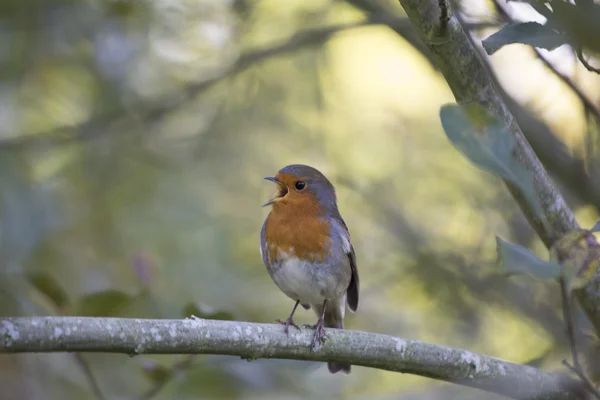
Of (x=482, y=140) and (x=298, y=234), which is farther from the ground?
(x=482, y=140)

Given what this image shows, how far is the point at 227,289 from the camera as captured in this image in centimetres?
501

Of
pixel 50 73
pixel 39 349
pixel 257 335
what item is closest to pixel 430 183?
Answer: pixel 50 73

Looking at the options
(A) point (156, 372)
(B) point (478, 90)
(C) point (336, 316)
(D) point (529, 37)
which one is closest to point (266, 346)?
(A) point (156, 372)

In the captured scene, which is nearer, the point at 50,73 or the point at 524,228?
the point at 524,228

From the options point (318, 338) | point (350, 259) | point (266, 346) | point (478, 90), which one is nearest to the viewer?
point (478, 90)

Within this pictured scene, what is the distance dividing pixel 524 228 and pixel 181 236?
2.52 meters

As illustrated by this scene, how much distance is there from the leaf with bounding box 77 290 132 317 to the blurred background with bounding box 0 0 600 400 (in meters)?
0.83

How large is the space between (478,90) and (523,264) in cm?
108

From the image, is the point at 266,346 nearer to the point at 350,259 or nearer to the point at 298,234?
the point at 298,234

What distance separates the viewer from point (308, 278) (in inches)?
148

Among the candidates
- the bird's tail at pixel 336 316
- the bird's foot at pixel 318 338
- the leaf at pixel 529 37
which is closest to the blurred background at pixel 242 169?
the bird's tail at pixel 336 316

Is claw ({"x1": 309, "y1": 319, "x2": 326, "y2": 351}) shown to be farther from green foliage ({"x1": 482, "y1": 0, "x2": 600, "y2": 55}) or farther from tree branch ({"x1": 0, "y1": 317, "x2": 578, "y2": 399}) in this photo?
green foliage ({"x1": 482, "y1": 0, "x2": 600, "y2": 55})

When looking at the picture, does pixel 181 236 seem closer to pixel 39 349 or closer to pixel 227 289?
pixel 227 289

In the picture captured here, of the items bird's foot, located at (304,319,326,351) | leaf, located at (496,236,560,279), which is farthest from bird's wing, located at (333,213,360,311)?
leaf, located at (496,236,560,279)
